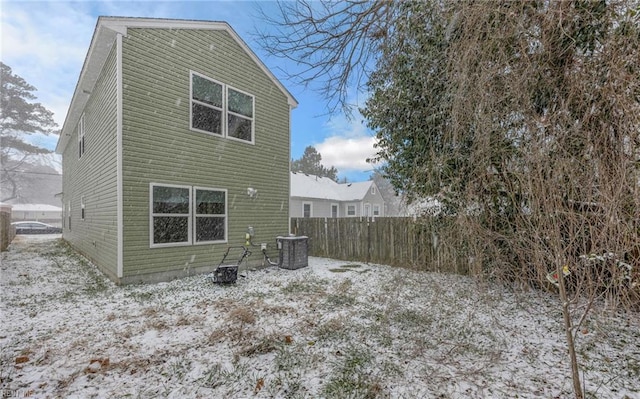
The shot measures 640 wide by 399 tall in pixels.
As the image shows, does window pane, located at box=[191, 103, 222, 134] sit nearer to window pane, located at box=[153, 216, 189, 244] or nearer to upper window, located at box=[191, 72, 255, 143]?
upper window, located at box=[191, 72, 255, 143]

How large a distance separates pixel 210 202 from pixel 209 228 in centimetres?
64

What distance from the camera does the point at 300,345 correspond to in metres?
3.31

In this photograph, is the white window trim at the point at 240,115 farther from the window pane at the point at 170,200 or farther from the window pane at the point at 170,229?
the window pane at the point at 170,229

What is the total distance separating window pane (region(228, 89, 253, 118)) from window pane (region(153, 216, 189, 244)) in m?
3.15

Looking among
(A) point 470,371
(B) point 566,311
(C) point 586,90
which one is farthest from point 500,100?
(A) point 470,371

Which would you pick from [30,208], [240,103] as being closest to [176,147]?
[240,103]

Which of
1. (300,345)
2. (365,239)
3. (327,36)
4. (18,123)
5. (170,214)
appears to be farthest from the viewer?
(18,123)

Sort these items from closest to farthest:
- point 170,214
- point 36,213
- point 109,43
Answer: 1. point 109,43
2. point 170,214
3. point 36,213

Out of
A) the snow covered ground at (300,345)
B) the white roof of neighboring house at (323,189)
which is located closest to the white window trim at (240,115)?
the snow covered ground at (300,345)

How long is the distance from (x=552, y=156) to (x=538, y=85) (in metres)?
0.81

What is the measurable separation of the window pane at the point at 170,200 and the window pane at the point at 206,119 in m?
1.59

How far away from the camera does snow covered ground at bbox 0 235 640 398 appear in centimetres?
253

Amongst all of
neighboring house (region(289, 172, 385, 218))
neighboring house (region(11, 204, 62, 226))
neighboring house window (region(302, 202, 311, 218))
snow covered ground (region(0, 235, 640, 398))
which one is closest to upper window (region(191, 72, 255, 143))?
snow covered ground (region(0, 235, 640, 398))

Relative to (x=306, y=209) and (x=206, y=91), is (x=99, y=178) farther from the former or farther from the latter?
(x=306, y=209)
